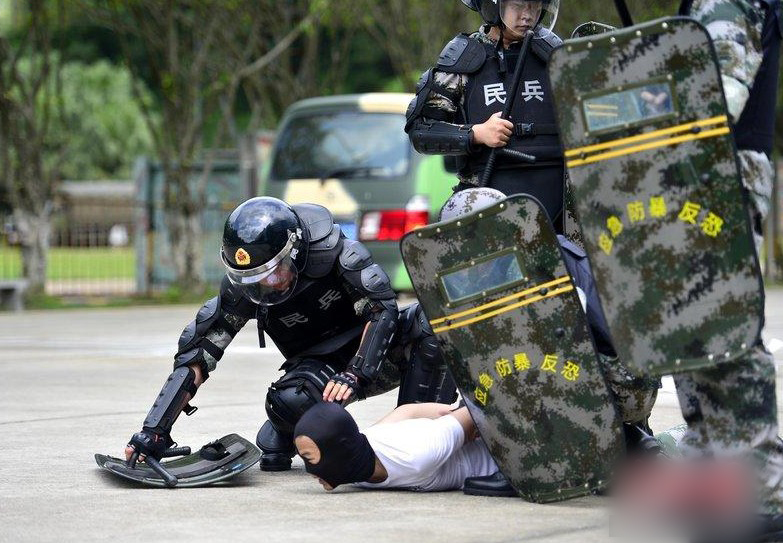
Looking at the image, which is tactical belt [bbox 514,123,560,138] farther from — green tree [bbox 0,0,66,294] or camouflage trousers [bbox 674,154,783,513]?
green tree [bbox 0,0,66,294]

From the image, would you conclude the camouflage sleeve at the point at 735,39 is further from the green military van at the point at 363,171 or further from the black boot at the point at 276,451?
the green military van at the point at 363,171

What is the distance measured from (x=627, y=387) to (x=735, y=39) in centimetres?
112

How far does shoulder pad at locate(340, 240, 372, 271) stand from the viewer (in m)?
5.50

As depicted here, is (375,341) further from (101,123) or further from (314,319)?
(101,123)

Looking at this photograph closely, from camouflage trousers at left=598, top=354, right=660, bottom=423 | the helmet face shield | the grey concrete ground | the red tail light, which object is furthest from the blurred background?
camouflage trousers at left=598, top=354, right=660, bottom=423

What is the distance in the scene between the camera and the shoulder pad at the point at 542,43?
18.2 ft

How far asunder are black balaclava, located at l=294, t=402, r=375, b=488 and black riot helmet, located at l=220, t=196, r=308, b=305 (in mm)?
607

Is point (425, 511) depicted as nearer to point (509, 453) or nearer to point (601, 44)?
point (509, 453)

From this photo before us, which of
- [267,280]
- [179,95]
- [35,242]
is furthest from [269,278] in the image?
[179,95]

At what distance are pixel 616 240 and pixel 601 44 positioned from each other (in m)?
0.51

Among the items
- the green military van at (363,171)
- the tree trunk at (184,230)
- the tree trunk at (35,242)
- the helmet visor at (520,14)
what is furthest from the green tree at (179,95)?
the helmet visor at (520,14)

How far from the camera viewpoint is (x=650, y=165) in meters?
3.95

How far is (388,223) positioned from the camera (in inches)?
535

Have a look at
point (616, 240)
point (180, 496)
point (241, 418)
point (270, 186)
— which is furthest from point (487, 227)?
point (270, 186)
